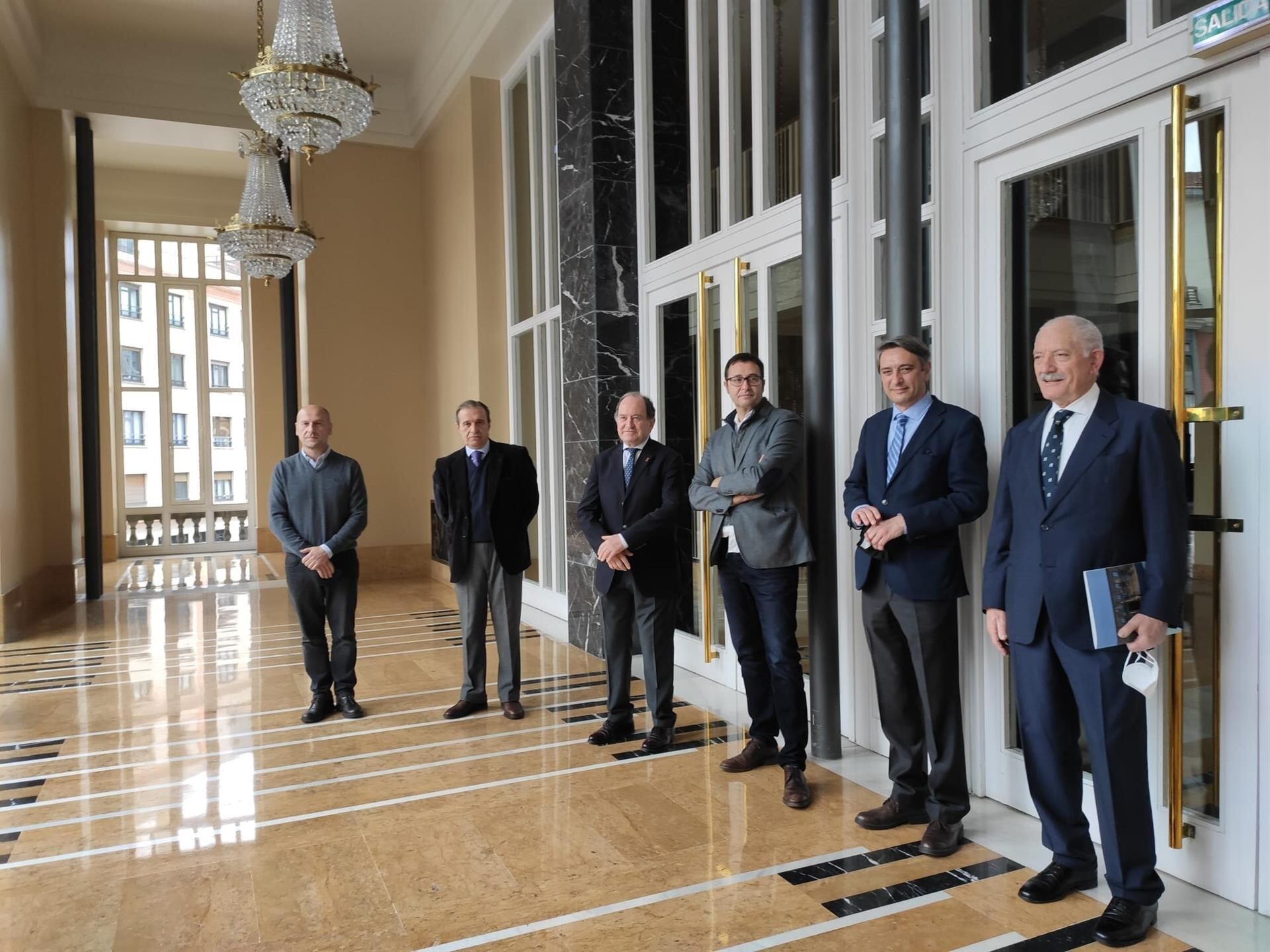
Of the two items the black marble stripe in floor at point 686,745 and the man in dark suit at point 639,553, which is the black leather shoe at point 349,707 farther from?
the black marble stripe in floor at point 686,745

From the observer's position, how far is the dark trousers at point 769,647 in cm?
380

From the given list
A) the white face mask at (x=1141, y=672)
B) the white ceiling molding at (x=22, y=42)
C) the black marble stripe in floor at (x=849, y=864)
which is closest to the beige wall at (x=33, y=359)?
the white ceiling molding at (x=22, y=42)

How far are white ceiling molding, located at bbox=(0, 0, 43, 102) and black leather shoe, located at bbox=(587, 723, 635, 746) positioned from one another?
8.28 m

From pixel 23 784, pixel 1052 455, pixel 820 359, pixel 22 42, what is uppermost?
pixel 22 42

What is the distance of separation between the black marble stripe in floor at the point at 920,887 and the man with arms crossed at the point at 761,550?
2.24ft

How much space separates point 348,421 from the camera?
11.1m

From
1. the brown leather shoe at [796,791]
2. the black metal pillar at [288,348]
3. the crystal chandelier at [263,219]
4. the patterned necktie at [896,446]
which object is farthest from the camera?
the black metal pillar at [288,348]

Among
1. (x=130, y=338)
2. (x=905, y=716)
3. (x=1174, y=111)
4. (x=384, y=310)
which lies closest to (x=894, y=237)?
(x=1174, y=111)

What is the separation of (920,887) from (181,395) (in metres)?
15.5

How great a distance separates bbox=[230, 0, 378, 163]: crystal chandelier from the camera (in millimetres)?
5062

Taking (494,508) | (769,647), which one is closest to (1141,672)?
(769,647)

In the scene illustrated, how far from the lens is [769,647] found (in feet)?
12.8

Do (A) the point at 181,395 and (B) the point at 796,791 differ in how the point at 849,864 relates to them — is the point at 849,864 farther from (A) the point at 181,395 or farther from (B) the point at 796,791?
(A) the point at 181,395

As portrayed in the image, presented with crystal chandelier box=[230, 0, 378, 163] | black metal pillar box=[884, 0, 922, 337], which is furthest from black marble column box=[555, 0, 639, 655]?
black metal pillar box=[884, 0, 922, 337]
